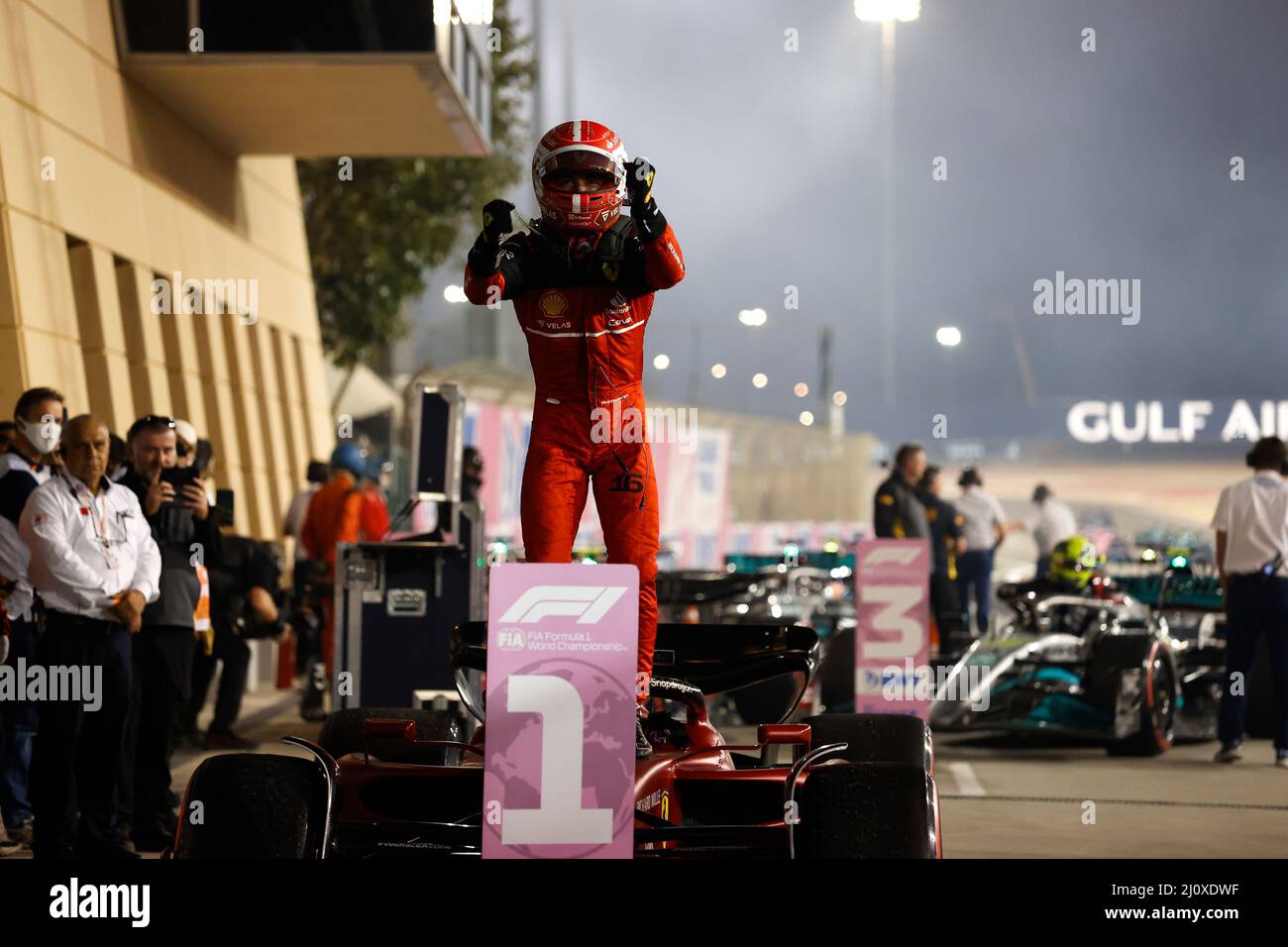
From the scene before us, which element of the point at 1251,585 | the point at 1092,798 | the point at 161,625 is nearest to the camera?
the point at 161,625

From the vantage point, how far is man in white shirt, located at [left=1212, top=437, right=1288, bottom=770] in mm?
10664

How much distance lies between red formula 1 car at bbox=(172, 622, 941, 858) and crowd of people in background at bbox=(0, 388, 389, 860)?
4.10 ft

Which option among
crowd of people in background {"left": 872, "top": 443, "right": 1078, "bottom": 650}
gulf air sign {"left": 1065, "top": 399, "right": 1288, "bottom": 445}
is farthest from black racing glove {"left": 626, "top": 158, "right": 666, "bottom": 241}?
gulf air sign {"left": 1065, "top": 399, "right": 1288, "bottom": 445}

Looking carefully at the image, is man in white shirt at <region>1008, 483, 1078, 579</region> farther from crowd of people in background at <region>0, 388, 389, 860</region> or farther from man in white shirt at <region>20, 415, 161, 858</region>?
man in white shirt at <region>20, 415, 161, 858</region>

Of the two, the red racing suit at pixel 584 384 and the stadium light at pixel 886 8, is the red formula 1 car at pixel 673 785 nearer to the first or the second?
the red racing suit at pixel 584 384

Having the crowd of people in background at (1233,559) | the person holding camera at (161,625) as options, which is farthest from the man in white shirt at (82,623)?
the crowd of people in background at (1233,559)

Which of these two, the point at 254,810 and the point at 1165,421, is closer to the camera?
the point at 254,810

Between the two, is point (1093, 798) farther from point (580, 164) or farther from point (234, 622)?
point (580, 164)

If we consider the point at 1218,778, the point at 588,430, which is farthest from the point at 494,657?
the point at 1218,778

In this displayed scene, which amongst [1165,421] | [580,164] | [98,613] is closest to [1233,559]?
[580,164]

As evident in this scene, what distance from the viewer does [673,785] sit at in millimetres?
5281

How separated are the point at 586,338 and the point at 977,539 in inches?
507
